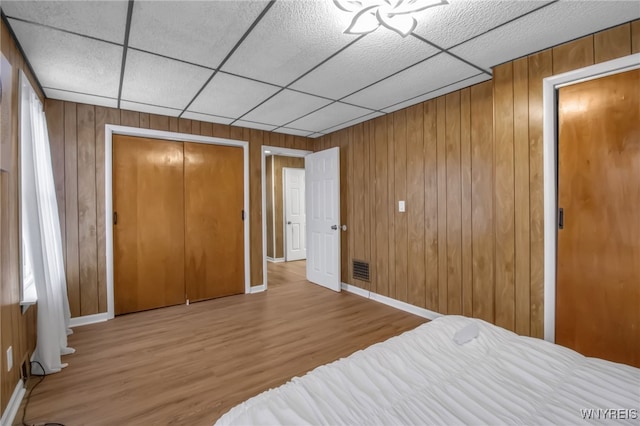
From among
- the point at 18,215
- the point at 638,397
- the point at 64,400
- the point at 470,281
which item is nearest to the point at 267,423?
the point at 638,397

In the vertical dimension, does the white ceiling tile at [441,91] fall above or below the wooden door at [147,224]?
above

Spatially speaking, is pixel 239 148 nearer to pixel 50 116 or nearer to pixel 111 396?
pixel 50 116

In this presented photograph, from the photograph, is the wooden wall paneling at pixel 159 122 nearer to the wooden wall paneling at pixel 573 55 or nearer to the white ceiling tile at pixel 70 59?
the white ceiling tile at pixel 70 59

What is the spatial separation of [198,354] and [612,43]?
3.81 m

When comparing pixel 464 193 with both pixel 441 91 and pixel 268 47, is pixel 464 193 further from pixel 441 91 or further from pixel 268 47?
pixel 268 47

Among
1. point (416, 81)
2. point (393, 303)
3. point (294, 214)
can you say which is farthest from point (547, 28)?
point (294, 214)

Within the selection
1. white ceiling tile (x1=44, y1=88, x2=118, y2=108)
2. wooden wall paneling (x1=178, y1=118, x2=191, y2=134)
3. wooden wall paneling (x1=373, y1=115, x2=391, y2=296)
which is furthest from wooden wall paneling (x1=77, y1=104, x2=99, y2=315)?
wooden wall paneling (x1=373, y1=115, x2=391, y2=296)

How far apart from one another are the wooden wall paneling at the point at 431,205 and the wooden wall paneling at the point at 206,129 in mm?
2737

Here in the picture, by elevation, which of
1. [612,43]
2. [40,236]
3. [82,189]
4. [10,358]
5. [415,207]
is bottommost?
[10,358]

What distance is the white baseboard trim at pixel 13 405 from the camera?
5.49ft

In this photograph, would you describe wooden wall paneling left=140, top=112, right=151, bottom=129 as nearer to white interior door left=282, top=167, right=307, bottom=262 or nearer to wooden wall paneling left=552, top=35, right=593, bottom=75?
white interior door left=282, top=167, right=307, bottom=262

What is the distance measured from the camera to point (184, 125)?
379 centimetres

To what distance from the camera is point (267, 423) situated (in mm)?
916

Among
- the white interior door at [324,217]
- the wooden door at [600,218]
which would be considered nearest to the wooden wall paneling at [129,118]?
the white interior door at [324,217]
